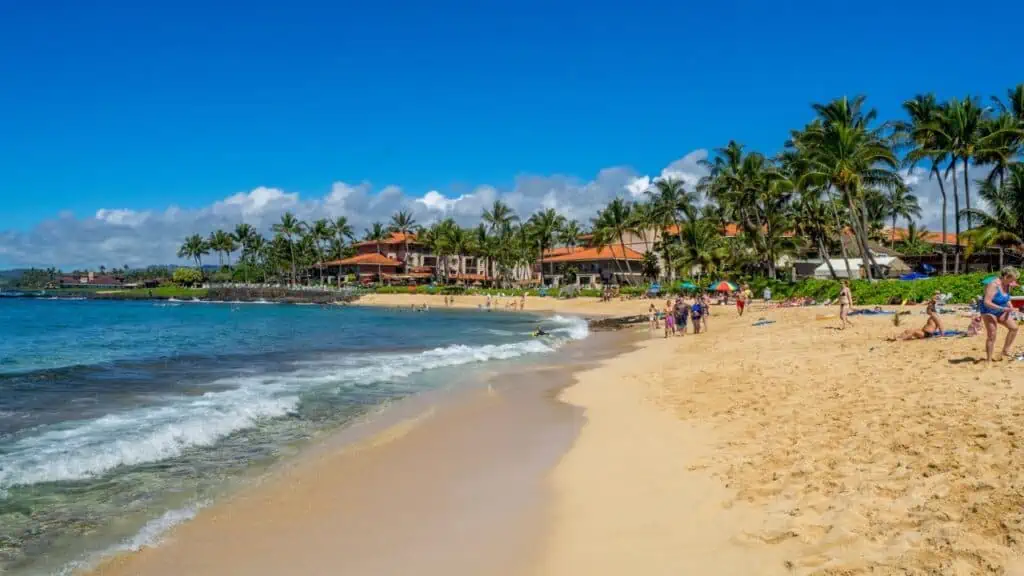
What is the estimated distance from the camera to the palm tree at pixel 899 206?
6931cm

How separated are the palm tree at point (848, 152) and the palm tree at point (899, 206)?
115 ft

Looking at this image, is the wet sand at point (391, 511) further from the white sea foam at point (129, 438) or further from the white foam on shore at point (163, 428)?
the white foam on shore at point (163, 428)

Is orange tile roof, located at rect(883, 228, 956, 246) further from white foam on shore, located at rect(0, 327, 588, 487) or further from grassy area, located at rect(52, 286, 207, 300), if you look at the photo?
grassy area, located at rect(52, 286, 207, 300)

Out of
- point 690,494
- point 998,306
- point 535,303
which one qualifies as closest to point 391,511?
point 690,494

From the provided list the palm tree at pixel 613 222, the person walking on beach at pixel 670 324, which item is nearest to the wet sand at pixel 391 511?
the person walking on beach at pixel 670 324

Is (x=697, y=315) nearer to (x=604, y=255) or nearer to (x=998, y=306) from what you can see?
(x=998, y=306)

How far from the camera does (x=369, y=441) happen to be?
33.7 feet

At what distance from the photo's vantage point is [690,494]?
649 cm

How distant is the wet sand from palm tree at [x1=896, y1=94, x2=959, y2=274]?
35.3m

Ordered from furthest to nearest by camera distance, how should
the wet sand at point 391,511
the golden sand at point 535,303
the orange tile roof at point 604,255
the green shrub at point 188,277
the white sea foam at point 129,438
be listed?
the green shrub at point 188,277 < the orange tile roof at point 604,255 < the golden sand at point 535,303 < the white sea foam at point 129,438 < the wet sand at point 391,511

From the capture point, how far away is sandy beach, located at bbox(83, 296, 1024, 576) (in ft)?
15.8

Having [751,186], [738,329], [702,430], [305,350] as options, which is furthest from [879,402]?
[751,186]

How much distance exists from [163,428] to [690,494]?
871 cm

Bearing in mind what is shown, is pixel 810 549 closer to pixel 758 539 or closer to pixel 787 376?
pixel 758 539
